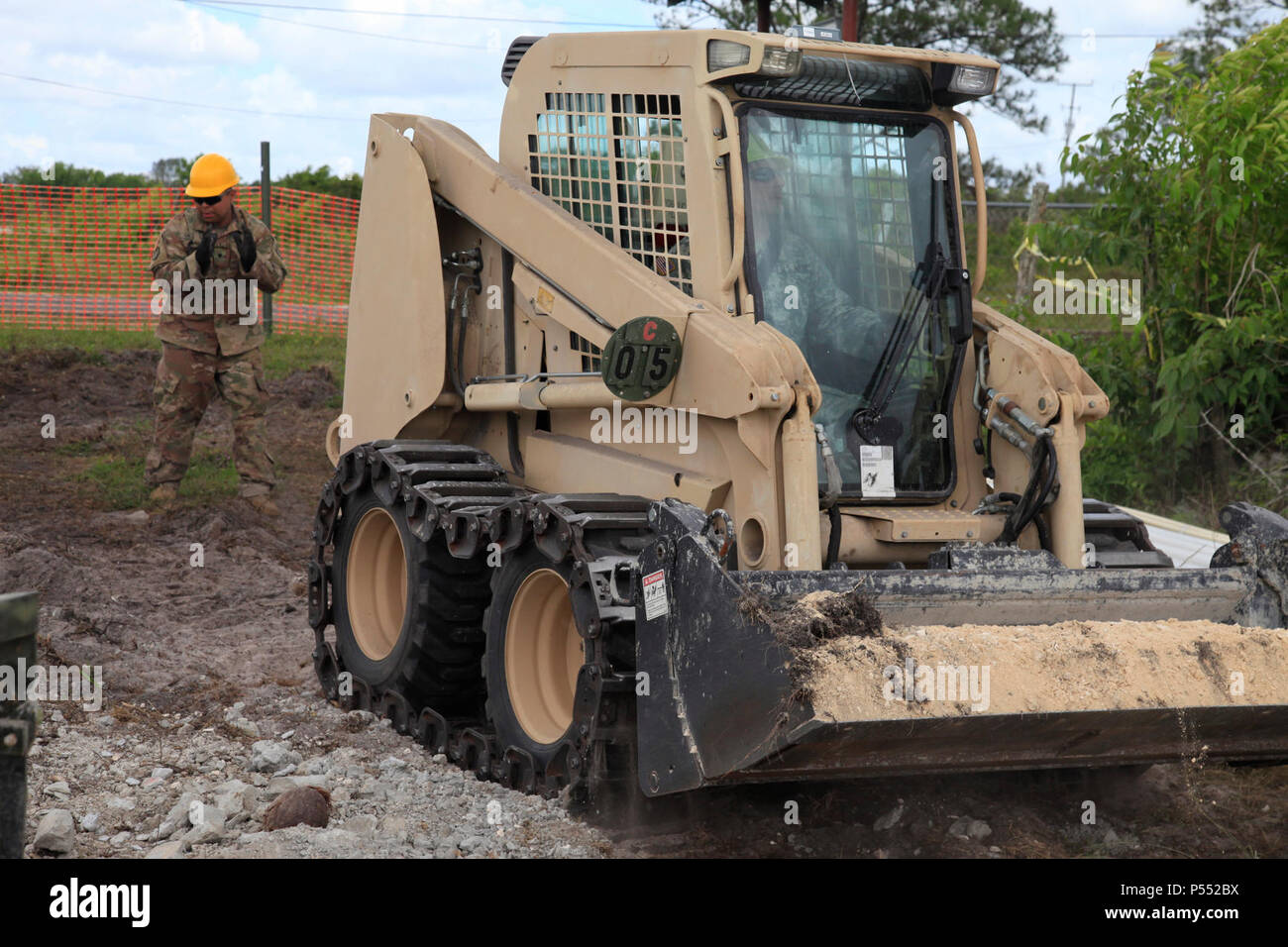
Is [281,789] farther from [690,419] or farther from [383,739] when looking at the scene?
[690,419]

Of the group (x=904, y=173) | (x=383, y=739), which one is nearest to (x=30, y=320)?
(x=383, y=739)

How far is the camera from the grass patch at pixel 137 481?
11141 millimetres

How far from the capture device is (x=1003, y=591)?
17.2 ft

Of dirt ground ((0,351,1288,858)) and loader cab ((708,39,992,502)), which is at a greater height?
loader cab ((708,39,992,502))

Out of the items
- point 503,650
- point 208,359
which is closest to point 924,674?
point 503,650

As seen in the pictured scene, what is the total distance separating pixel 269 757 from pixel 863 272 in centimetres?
315

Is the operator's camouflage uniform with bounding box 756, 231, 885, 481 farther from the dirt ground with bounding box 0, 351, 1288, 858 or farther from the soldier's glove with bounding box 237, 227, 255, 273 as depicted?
the soldier's glove with bounding box 237, 227, 255, 273

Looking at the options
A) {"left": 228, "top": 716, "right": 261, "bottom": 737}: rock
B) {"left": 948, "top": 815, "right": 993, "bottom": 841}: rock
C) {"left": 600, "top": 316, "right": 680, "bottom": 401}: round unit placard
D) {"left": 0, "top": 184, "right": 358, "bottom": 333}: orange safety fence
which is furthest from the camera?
{"left": 0, "top": 184, "right": 358, "bottom": 333}: orange safety fence

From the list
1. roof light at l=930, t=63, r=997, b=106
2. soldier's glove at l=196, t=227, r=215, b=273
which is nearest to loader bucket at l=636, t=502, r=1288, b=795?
roof light at l=930, t=63, r=997, b=106

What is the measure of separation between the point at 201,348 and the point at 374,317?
3592 millimetres

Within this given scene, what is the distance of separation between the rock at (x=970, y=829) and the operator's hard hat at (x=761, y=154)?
8.78 ft

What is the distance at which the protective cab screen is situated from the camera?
6055 mm

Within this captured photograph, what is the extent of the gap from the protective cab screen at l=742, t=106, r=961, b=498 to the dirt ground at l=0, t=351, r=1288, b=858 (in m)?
1.33

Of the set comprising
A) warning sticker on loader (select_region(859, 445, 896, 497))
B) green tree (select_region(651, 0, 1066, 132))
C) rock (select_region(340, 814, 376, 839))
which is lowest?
rock (select_region(340, 814, 376, 839))
